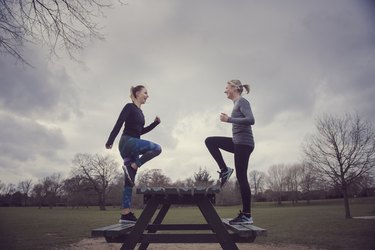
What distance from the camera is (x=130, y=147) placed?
14.9 ft

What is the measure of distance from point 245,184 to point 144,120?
→ 2.13 m

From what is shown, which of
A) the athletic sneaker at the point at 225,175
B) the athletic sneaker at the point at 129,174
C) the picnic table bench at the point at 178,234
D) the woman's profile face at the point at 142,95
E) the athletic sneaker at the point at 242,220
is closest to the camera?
the picnic table bench at the point at 178,234

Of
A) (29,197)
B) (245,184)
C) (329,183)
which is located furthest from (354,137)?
(29,197)

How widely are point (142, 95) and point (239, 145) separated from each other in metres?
2.01

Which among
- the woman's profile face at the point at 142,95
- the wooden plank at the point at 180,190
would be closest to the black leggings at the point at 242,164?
the wooden plank at the point at 180,190

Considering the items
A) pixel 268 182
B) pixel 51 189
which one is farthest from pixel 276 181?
pixel 51 189

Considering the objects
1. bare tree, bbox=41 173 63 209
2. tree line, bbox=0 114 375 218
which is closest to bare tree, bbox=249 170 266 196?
tree line, bbox=0 114 375 218

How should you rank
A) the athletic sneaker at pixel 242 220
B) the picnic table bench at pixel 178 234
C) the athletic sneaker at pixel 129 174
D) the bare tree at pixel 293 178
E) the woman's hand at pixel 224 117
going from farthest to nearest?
the bare tree at pixel 293 178
the woman's hand at pixel 224 117
the athletic sneaker at pixel 129 174
the athletic sneaker at pixel 242 220
the picnic table bench at pixel 178 234

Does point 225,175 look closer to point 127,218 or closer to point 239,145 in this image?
point 239,145

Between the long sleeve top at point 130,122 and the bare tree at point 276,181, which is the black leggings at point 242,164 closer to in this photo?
the long sleeve top at point 130,122

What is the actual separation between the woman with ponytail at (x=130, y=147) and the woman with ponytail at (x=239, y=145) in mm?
1077

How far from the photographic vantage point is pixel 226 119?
4.41 metres

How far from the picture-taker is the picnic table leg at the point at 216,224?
355 cm

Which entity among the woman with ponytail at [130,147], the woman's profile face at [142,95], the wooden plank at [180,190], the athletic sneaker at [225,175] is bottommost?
the wooden plank at [180,190]
